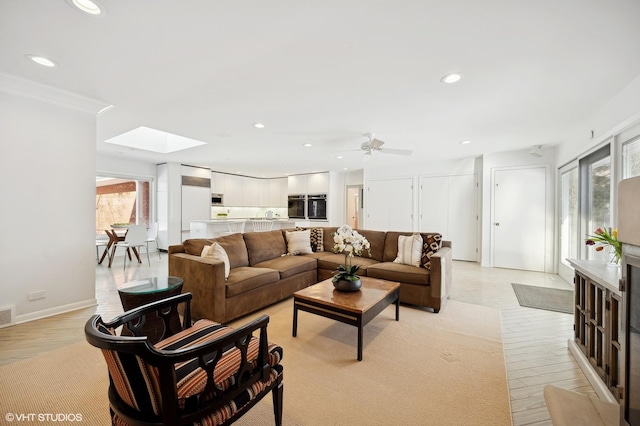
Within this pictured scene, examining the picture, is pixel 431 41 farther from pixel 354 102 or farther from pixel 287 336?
pixel 287 336

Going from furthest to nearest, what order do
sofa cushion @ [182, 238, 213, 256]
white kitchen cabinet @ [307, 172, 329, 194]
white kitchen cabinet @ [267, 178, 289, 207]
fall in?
white kitchen cabinet @ [267, 178, 289, 207], white kitchen cabinet @ [307, 172, 329, 194], sofa cushion @ [182, 238, 213, 256]

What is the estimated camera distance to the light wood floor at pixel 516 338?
1.79 meters

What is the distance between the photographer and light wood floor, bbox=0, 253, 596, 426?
5.88 feet

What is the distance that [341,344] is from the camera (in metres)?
2.36

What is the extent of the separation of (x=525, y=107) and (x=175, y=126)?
466cm

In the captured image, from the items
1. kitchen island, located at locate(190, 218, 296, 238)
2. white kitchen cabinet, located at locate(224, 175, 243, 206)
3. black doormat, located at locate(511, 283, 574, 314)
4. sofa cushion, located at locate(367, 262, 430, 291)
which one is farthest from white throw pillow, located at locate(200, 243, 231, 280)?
white kitchen cabinet, located at locate(224, 175, 243, 206)

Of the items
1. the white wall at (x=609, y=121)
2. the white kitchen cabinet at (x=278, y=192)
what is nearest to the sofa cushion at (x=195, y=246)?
the white wall at (x=609, y=121)

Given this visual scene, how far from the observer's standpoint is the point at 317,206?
8328mm

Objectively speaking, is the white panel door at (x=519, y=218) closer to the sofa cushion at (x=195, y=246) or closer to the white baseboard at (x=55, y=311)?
the sofa cushion at (x=195, y=246)

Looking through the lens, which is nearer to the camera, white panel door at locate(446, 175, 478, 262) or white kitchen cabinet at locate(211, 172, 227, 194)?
white panel door at locate(446, 175, 478, 262)

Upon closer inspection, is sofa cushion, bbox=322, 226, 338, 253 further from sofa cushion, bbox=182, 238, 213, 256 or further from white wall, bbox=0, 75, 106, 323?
white wall, bbox=0, 75, 106, 323

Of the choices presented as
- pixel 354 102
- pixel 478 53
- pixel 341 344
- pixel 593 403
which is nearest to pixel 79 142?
pixel 354 102

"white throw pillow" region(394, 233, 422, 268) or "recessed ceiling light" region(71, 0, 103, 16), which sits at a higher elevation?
"recessed ceiling light" region(71, 0, 103, 16)

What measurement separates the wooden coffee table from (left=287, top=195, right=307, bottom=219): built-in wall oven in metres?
5.90
